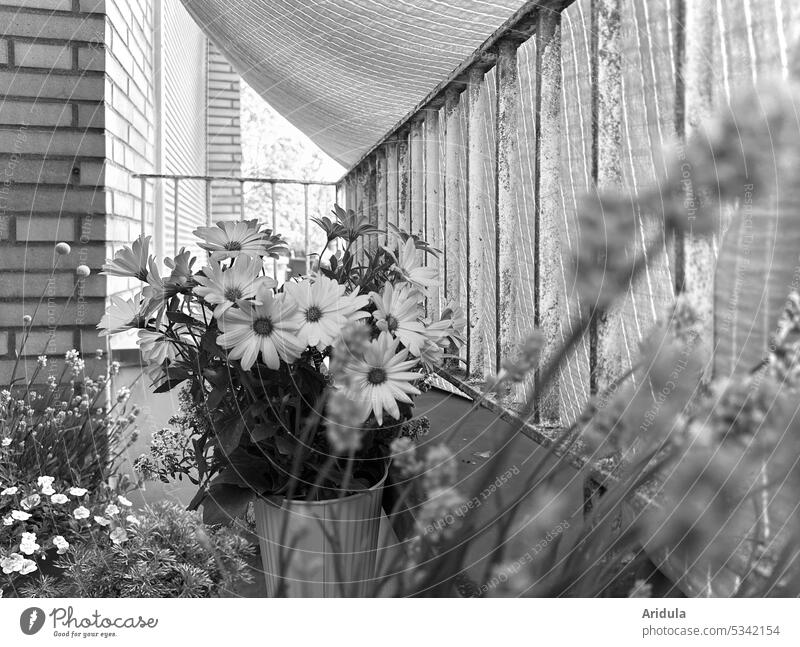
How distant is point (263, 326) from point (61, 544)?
35cm

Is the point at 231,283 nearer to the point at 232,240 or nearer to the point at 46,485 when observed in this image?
the point at 232,240

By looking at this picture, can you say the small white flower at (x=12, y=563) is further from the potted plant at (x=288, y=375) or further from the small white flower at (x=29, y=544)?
the potted plant at (x=288, y=375)

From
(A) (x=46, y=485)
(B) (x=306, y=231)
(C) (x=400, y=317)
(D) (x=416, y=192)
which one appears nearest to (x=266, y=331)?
(C) (x=400, y=317)

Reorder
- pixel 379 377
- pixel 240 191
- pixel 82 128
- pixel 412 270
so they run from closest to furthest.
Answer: pixel 379 377
pixel 412 270
pixel 240 191
pixel 82 128

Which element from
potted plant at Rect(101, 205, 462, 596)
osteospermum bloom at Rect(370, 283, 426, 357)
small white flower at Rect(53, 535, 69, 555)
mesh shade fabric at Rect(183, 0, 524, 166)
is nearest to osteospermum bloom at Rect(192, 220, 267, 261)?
potted plant at Rect(101, 205, 462, 596)

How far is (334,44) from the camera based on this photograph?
29.5 inches

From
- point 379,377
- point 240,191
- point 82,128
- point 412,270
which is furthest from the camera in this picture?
point 82,128

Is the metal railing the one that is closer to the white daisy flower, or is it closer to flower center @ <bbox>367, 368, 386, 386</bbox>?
flower center @ <bbox>367, 368, 386, 386</bbox>

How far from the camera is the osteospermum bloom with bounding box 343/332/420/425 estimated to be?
0.48 m

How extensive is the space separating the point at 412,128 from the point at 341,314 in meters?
0.38

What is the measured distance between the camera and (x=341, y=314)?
511mm

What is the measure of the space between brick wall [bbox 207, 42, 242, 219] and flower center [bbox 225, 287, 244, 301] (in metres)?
0.19

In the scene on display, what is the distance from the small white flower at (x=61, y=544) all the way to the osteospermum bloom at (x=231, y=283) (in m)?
0.32
